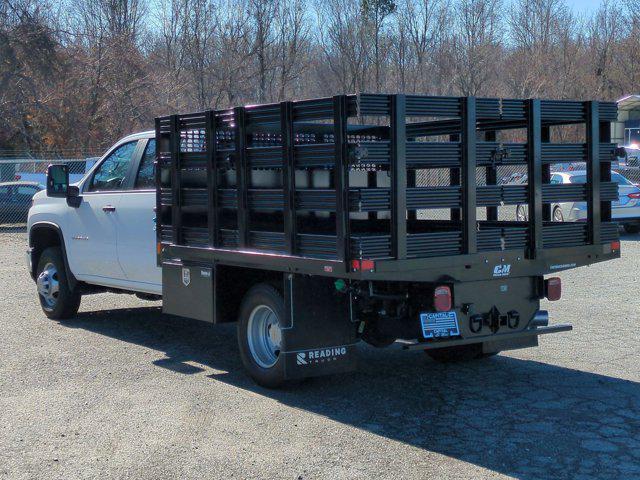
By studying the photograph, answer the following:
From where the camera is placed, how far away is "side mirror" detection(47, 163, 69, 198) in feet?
32.4

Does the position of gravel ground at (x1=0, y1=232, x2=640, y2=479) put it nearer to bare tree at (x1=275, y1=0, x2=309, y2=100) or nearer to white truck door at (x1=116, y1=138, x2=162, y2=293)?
white truck door at (x1=116, y1=138, x2=162, y2=293)

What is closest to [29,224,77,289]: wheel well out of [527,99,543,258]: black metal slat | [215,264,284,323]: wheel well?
[215,264,284,323]: wheel well

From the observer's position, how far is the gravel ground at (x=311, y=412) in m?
5.40

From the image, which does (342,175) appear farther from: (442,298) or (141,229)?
(141,229)

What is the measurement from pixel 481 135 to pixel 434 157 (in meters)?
3.47

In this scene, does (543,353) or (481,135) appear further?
(481,135)

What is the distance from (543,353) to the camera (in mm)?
8383

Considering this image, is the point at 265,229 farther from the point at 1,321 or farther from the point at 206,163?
the point at 1,321

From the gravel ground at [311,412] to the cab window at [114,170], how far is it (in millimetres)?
1654

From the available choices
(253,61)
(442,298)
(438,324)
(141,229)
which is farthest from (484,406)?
(253,61)

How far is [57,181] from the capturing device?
991 centimetres

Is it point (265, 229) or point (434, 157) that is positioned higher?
point (434, 157)

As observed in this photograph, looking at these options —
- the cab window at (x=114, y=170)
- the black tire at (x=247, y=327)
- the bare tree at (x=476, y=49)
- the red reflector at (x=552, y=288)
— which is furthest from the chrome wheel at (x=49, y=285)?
the bare tree at (x=476, y=49)

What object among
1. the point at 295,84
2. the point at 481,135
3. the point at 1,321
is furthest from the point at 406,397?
the point at 295,84
